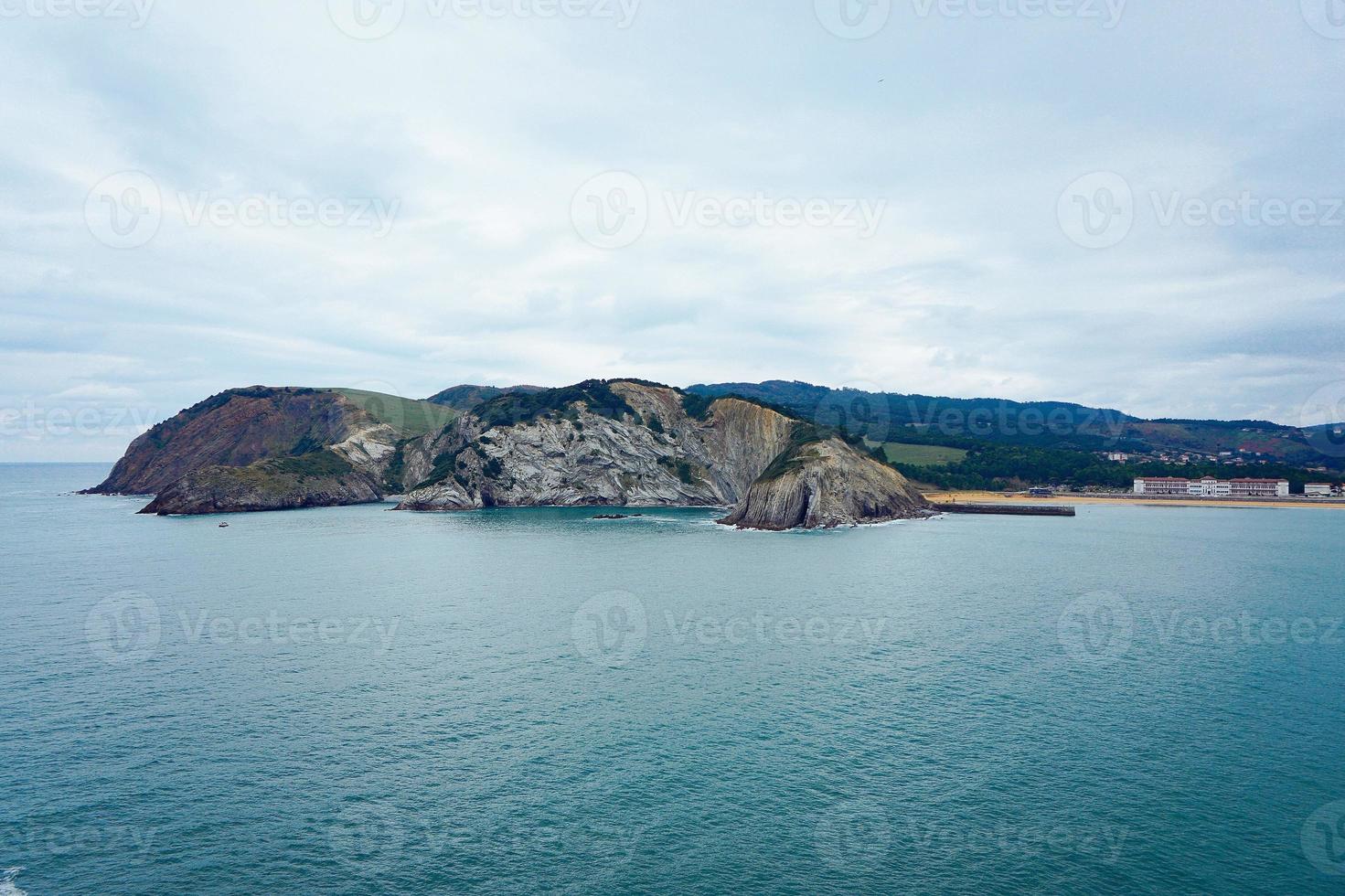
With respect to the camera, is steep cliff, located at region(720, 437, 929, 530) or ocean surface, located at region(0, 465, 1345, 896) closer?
ocean surface, located at region(0, 465, 1345, 896)

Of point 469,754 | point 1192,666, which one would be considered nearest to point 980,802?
point 469,754

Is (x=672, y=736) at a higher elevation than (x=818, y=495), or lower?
lower

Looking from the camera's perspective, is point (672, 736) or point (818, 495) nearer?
point (672, 736)

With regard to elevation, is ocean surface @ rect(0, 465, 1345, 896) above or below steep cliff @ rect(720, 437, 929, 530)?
below

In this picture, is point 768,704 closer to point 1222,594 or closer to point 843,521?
point 1222,594
